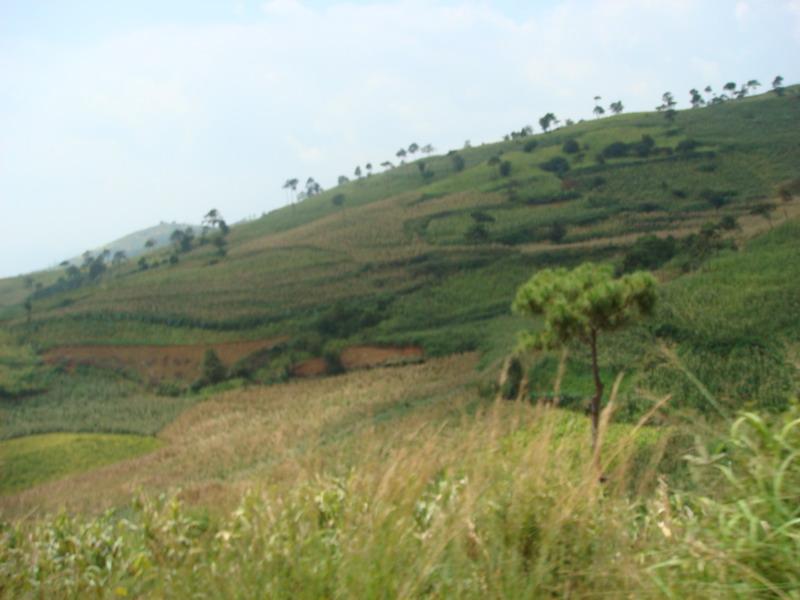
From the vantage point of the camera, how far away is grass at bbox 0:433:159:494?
1723cm

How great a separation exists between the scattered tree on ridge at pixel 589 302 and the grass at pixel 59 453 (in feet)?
38.6

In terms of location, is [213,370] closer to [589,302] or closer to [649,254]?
[649,254]

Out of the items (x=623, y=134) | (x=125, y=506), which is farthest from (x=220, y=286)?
(x=623, y=134)

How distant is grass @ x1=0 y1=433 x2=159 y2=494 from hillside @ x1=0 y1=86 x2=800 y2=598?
8 centimetres

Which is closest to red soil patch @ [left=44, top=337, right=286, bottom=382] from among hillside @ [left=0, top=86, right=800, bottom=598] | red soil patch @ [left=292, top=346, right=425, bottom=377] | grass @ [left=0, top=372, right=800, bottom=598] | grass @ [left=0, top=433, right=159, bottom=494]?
hillside @ [left=0, top=86, right=800, bottom=598]

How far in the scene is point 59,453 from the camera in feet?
61.8

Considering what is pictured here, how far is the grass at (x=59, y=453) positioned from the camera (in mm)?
17234

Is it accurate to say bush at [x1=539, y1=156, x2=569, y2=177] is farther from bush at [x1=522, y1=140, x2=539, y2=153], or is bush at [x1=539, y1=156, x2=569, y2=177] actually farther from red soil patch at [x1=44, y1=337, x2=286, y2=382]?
red soil patch at [x1=44, y1=337, x2=286, y2=382]

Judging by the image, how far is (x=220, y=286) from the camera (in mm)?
33125

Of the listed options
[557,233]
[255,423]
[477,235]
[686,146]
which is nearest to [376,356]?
[255,423]

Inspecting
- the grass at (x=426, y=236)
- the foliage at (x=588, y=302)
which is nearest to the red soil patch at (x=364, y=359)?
the grass at (x=426, y=236)

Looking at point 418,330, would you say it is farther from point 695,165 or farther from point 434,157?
point 434,157

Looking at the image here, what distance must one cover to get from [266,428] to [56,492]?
14.9 ft

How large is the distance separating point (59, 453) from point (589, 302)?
13.8 meters
